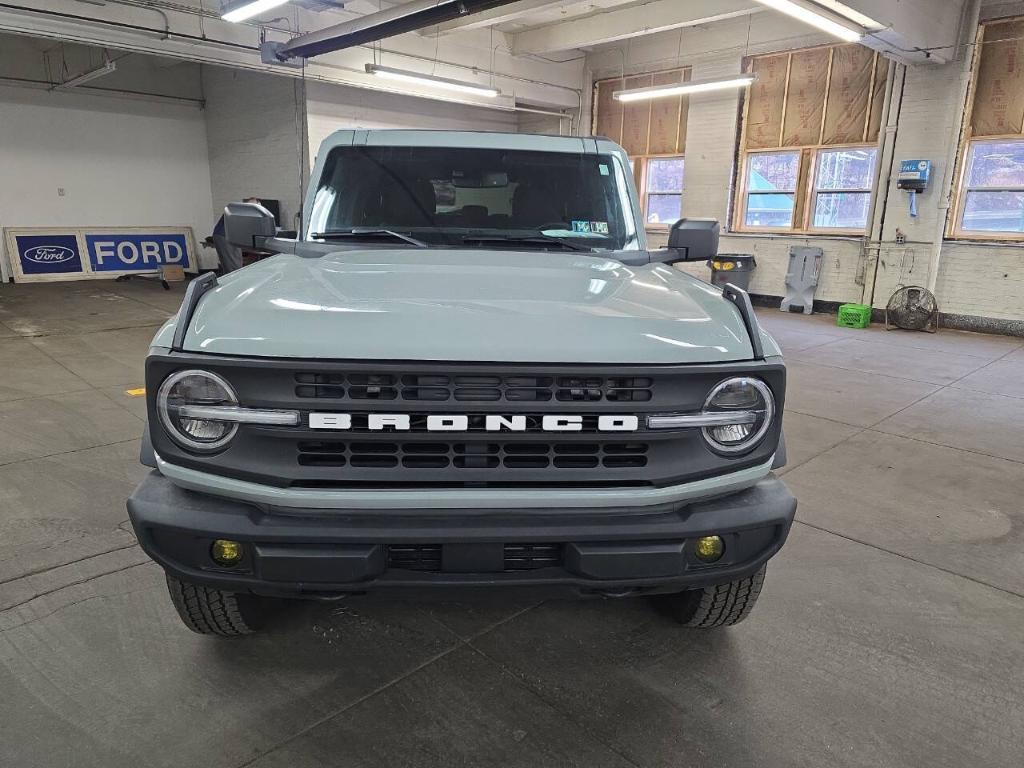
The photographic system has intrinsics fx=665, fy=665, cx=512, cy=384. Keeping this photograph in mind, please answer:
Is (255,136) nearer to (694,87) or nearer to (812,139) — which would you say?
(694,87)

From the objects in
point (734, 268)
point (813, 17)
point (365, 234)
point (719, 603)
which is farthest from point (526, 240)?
point (734, 268)

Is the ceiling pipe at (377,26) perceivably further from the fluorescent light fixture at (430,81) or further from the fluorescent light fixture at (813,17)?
the fluorescent light fixture at (813,17)

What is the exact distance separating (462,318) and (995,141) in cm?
1126

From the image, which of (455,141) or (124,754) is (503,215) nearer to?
(455,141)

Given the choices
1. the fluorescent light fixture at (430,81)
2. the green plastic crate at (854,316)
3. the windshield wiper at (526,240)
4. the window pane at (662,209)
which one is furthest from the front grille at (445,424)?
the window pane at (662,209)

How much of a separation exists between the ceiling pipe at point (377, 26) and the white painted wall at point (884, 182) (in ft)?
19.2

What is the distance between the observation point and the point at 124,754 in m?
1.89

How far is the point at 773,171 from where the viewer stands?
12312mm

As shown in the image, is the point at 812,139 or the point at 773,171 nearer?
the point at 812,139

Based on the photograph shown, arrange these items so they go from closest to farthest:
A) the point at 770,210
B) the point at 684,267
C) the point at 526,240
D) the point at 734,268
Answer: the point at 526,240, the point at 734,268, the point at 770,210, the point at 684,267

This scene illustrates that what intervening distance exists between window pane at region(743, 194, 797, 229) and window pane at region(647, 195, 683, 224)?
5.53 feet

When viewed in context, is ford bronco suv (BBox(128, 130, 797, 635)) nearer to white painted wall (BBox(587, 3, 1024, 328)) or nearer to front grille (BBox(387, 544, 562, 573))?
front grille (BBox(387, 544, 562, 573))

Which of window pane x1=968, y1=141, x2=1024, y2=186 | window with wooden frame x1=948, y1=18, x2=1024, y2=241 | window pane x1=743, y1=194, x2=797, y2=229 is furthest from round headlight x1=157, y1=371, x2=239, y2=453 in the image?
window pane x1=743, y1=194, x2=797, y2=229

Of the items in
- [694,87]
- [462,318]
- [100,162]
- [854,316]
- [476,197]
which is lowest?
[854,316]
